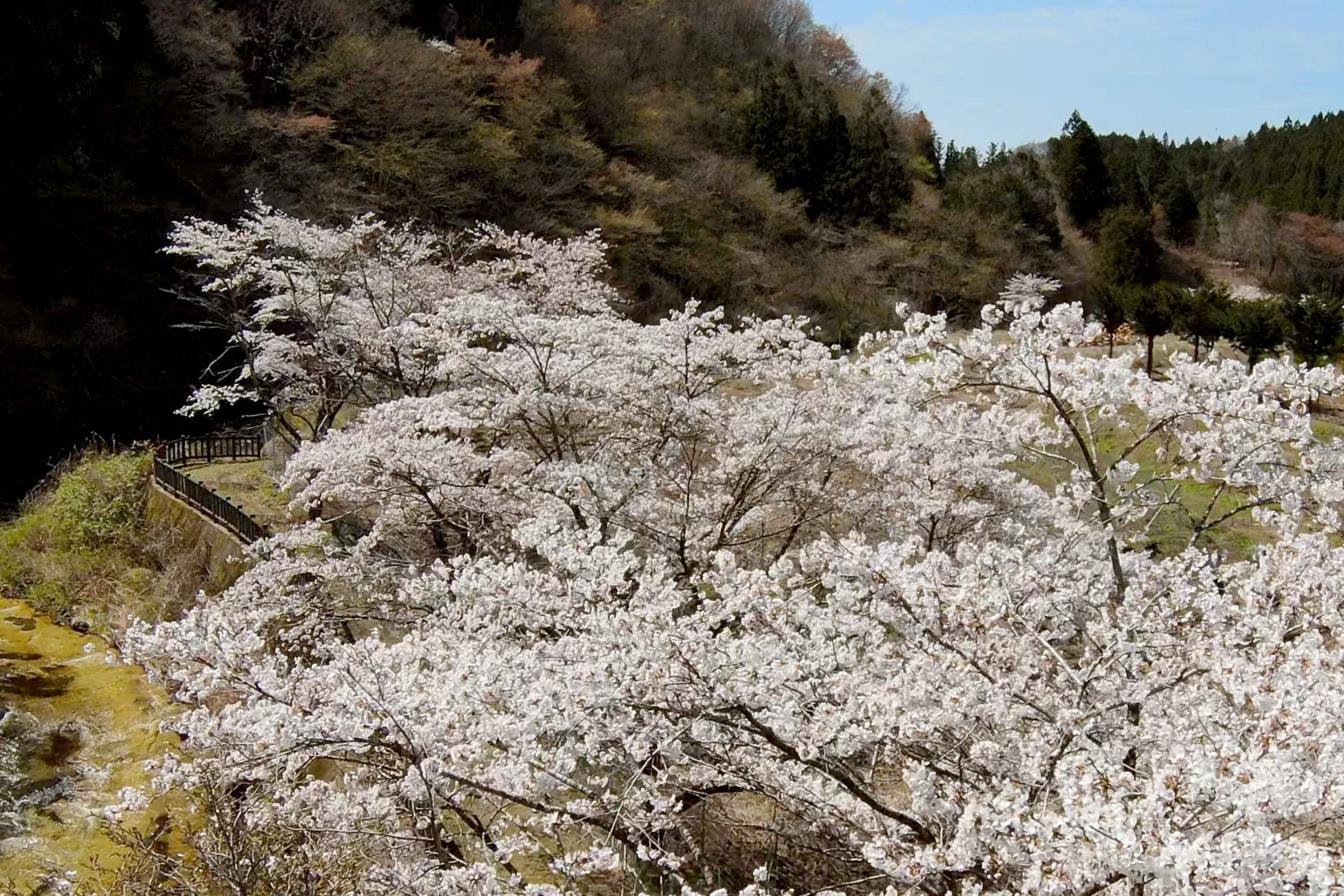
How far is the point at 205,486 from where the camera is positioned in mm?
10516

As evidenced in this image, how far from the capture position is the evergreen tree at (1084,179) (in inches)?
1337

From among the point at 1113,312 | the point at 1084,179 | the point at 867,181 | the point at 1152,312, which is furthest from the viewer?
the point at 1084,179

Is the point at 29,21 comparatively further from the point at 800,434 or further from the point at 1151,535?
the point at 1151,535

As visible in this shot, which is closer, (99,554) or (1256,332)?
(99,554)

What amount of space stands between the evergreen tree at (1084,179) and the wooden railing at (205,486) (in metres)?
30.8

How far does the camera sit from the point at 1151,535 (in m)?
10.3

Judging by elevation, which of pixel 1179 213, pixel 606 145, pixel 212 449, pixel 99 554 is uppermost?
pixel 1179 213

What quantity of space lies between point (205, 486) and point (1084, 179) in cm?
3302

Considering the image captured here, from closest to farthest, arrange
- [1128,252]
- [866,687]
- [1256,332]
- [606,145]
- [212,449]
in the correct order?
[866,687] < [212,449] < [1256,332] < [606,145] < [1128,252]

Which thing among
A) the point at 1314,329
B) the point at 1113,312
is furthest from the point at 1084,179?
the point at 1314,329

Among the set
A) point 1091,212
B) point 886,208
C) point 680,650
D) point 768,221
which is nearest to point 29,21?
point 768,221

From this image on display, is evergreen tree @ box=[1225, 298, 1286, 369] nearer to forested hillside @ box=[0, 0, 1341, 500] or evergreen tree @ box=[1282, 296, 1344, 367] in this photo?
evergreen tree @ box=[1282, 296, 1344, 367]

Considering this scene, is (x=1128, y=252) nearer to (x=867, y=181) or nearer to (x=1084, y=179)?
(x=1084, y=179)

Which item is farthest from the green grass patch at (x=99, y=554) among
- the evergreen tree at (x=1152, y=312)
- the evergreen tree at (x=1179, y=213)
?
the evergreen tree at (x=1179, y=213)
